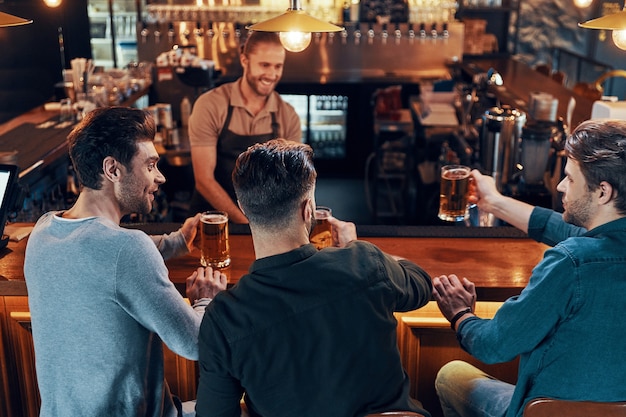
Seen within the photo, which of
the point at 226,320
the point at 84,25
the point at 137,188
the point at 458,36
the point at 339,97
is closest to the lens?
the point at 226,320

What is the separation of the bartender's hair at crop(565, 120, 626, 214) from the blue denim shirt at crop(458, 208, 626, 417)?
0.32 feet

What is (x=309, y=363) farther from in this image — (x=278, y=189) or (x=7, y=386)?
(x=7, y=386)

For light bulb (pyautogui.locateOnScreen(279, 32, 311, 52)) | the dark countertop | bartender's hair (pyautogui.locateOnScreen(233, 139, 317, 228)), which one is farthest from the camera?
the dark countertop

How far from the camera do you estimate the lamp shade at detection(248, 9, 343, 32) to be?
2582 millimetres

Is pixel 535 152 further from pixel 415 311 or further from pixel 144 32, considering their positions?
pixel 144 32

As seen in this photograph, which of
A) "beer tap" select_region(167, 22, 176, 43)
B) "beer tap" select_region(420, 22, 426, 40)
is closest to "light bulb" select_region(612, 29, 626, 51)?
"beer tap" select_region(420, 22, 426, 40)

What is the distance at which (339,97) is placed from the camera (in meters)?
8.52

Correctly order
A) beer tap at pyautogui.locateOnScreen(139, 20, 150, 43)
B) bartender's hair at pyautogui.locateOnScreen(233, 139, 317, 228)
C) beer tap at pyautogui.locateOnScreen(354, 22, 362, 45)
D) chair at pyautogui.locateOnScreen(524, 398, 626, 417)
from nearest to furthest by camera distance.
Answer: chair at pyautogui.locateOnScreen(524, 398, 626, 417) → bartender's hair at pyautogui.locateOnScreen(233, 139, 317, 228) → beer tap at pyautogui.locateOnScreen(139, 20, 150, 43) → beer tap at pyautogui.locateOnScreen(354, 22, 362, 45)

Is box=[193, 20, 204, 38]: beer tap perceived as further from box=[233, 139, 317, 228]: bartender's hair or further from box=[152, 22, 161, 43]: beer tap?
box=[233, 139, 317, 228]: bartender's hair

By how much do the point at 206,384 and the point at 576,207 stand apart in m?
1.03

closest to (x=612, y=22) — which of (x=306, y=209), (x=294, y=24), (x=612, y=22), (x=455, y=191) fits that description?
(x=612, y=22)

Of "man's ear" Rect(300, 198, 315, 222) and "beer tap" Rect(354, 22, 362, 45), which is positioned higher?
"beer tap" Rect(354, 22, 362, 45)

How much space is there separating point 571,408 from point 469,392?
69 cm

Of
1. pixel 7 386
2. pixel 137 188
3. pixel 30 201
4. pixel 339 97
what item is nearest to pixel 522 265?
pixel 137 188
